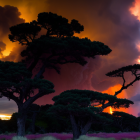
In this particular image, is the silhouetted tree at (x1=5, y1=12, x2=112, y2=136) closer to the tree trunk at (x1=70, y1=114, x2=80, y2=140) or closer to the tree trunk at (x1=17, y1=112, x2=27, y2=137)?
the tree trunk at (x1=17, y1=112, x2=27, y2=137)

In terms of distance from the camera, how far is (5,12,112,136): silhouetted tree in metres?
23.7

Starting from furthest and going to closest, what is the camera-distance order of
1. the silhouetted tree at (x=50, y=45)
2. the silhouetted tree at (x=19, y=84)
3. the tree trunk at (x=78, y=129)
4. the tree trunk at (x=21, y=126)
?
1. the silhouetted tree at (x=50, y=45)
2. the tree trunk at (x=21, y=126)
3. the silhouetted tree at (x=19, y=84)
4. the tree trunk at (x=78, y=129)

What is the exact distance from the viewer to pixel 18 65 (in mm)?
22844

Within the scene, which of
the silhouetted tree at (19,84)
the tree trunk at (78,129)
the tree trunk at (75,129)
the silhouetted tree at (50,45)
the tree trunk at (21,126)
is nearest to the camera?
the tree trunk at (78,129)

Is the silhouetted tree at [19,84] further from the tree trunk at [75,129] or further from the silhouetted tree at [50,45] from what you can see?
the tree trunk at [75,129]

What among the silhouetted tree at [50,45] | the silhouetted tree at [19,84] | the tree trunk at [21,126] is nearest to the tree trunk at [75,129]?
the silhouetted tree at [19,84]

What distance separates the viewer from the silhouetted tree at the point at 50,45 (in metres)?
23.7

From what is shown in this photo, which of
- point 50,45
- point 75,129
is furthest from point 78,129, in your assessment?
point 50,45

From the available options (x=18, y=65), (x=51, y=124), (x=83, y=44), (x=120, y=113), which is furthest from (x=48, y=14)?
(x=120, y=113)

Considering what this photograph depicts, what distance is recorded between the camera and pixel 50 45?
77.9ft

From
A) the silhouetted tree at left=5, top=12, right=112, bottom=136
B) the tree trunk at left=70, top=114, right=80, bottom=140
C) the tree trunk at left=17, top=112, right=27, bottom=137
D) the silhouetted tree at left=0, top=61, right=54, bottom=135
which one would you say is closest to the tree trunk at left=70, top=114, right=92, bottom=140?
the tree trunk at left=70, top=114, right=80, bottom=140

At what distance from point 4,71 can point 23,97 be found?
186 inches

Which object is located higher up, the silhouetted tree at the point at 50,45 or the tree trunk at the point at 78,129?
the silhouetted tree at the point at 50,45

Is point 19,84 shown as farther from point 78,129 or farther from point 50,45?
point 78,129
